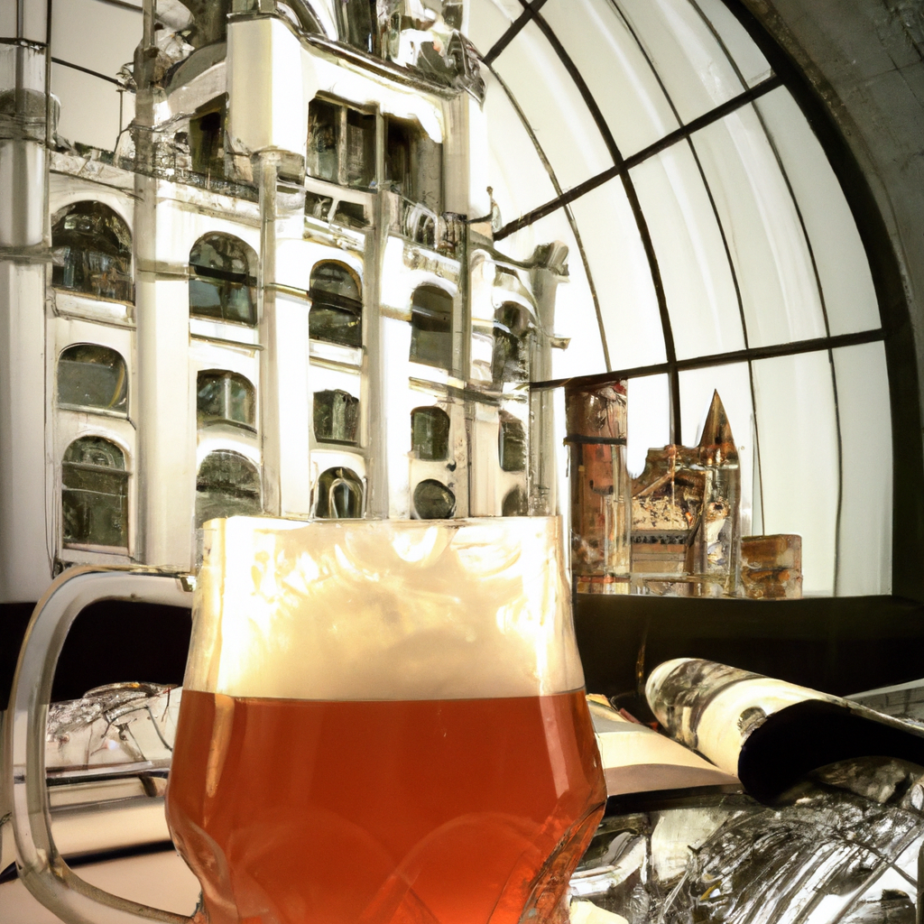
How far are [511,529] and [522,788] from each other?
0.10 m

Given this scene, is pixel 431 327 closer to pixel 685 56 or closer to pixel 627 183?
pixel 627 183

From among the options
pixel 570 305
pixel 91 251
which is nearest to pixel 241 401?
pixel 91 251

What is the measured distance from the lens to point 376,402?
64cm

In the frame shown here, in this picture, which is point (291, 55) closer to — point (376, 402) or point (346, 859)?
point (376, 402)

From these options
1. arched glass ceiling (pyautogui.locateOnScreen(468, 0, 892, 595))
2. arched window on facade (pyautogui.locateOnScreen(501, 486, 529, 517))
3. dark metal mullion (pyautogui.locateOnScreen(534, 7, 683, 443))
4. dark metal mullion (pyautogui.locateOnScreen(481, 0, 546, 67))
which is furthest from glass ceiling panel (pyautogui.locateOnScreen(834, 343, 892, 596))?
dark metal mullion (pyautogui.locateOnScreen(481, 0, 546, 67))

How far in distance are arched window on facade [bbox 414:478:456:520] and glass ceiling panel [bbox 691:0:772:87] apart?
0.39m

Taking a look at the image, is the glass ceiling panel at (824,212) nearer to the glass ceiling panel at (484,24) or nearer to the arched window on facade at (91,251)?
the glass ceiling panel at (484,24)

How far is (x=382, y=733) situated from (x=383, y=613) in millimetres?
46

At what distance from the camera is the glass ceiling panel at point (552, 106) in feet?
2.20

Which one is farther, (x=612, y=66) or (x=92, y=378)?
(x=612, y=66)

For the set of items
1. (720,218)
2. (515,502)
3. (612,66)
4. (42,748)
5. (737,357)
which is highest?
(612,66)

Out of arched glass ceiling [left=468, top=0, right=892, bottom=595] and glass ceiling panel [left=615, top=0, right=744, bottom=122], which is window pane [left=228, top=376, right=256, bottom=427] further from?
glass ceiling panel [left=615, top=0, right=744, bottom=122]

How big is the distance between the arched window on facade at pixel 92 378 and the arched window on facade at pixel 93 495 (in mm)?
24

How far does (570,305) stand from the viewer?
0.67 m
